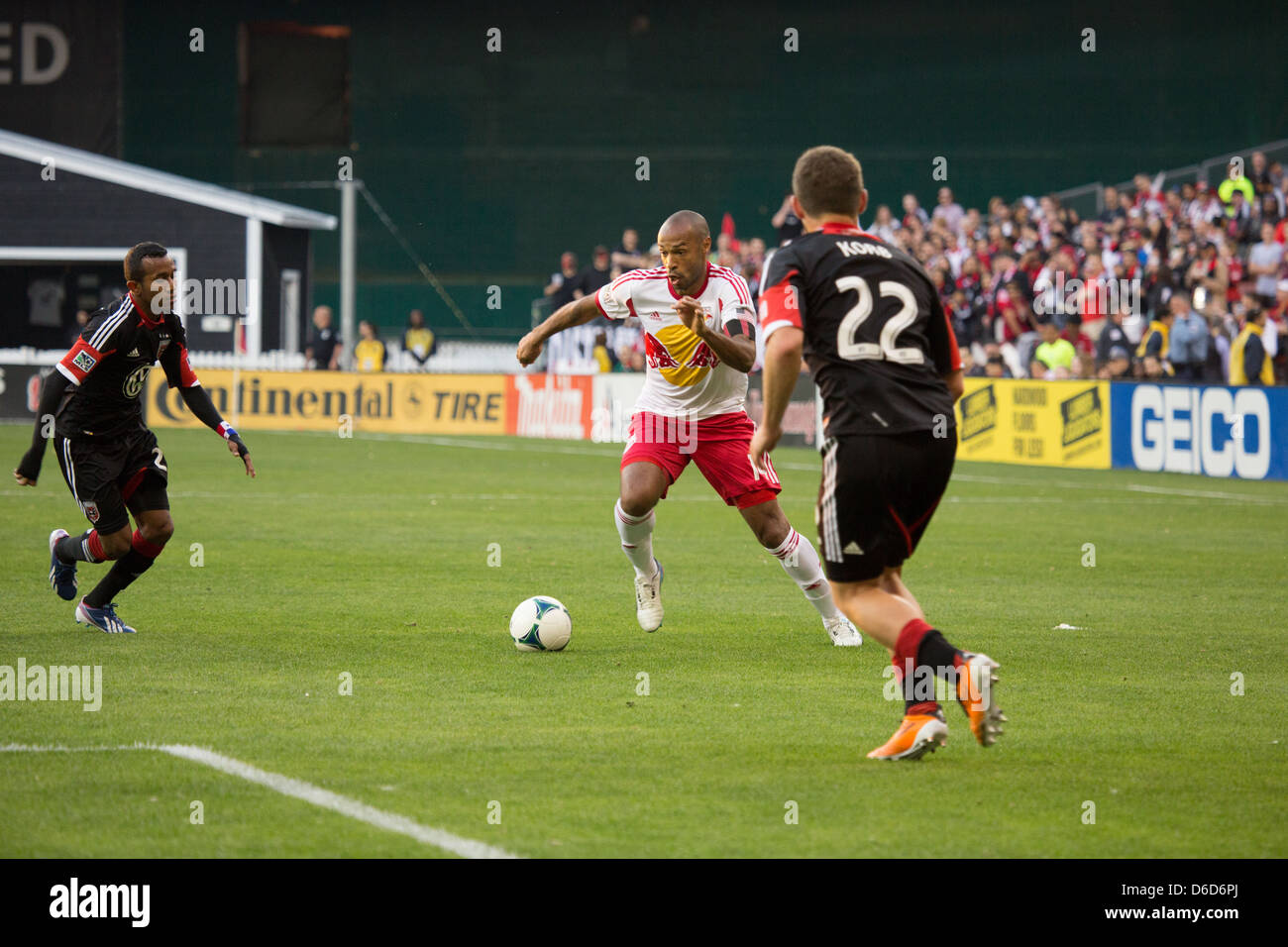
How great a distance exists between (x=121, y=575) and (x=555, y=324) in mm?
2708

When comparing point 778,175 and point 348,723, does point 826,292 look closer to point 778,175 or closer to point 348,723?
point 348,723

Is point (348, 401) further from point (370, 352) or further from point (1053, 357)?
point (1053, 357)

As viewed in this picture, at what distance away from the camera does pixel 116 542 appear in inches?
357

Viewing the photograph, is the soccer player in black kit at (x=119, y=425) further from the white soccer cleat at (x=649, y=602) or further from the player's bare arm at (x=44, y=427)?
the white soccer cleat at (x=649, y=602)

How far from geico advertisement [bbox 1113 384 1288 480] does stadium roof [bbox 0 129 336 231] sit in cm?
2031

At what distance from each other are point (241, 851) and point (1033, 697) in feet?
12.9

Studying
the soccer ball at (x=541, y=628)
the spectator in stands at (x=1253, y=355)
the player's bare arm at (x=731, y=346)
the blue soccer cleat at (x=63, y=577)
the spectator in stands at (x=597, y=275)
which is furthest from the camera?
the spectator in stands at (x=597, y=275)

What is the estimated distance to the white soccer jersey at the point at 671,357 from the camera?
9133 millimetres

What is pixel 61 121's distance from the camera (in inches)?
1501

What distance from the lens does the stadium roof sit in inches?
1364

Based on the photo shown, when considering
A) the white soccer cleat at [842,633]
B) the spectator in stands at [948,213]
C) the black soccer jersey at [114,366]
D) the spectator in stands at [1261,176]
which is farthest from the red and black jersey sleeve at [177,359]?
the spectator in stands at [948,213]

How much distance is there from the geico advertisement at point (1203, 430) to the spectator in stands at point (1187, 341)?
66 centimetres

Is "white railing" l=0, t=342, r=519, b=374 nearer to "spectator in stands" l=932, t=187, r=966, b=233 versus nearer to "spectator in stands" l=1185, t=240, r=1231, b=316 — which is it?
"spectator in stands" l=932, t=187, r=966, b=233

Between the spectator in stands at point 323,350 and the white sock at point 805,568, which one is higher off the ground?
the spectator in stands at point 323,350
